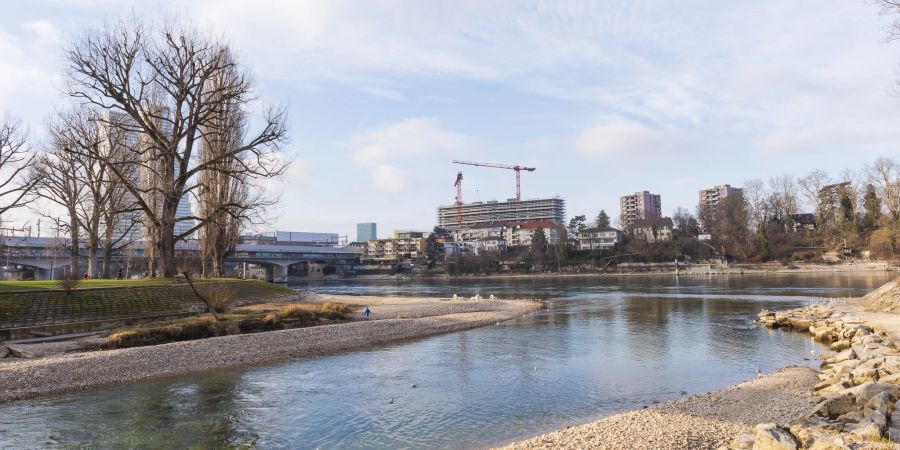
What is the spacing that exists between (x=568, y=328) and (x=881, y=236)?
4025 inches

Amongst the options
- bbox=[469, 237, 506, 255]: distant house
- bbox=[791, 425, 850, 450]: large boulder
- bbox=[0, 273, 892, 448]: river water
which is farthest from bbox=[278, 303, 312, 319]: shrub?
bbox=[469, 237, 506, 255]: distant house

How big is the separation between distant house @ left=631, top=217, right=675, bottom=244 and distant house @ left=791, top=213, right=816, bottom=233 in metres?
30.7

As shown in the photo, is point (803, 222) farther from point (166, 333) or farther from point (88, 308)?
point (88, 308)

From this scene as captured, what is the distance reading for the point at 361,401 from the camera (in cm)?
1524

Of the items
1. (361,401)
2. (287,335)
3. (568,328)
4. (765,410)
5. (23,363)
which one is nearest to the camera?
(765,410)

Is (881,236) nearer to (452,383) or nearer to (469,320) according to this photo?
(469,320)

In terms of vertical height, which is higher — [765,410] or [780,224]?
[780,224]

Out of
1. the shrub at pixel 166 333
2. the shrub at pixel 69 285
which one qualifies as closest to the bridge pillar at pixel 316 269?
the shrub at pixel 69 285

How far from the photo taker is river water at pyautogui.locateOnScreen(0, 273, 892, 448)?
1216 centimetres

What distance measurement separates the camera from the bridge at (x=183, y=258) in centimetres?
7400

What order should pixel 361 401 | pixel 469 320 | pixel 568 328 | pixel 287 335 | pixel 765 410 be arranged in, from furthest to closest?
pixel 469 320 → pixel 568 328 → pixel 287 335 → pixel 361 401 → pixel 765 410

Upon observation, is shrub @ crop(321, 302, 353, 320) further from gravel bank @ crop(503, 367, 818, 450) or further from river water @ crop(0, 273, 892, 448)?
gravel bank @ crop(503, 367, 818, 450)

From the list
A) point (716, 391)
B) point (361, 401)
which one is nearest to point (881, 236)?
point (716, 391)

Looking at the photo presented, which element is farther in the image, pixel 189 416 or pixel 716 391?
pixel 716 391
